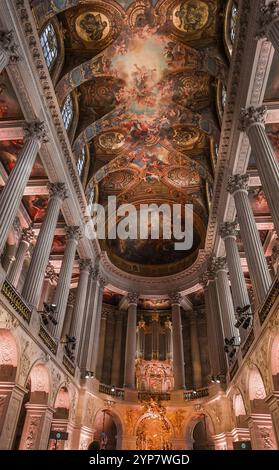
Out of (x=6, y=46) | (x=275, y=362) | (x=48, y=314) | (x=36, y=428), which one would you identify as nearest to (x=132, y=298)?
(x=48, y=314)

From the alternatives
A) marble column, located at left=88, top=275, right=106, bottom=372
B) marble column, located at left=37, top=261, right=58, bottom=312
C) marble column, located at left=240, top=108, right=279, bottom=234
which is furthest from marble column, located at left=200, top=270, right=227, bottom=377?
marble column, located at left=240, top=108, right=279, bottom=234

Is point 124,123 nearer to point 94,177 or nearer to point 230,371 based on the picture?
point 94,177

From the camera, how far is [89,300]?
20828 mm

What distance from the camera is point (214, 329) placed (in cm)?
1969

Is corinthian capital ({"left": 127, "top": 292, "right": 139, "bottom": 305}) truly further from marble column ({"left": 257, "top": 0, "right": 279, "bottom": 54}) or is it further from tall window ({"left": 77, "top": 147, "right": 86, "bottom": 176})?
marble column ({"left": 257, "top": 0, "right": 279, "bottom": 54})

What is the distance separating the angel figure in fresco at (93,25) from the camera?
1607 cm

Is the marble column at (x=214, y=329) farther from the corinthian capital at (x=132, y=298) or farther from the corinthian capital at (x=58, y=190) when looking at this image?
the corinthian capital at (x=58, y=190)

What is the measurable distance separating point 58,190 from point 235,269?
9147mm

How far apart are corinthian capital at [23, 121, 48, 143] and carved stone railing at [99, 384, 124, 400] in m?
14.1

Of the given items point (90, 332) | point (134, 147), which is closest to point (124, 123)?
point (134, 147)

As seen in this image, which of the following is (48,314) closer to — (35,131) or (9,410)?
(9,410)

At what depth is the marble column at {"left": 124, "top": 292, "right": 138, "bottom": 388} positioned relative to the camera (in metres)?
21.1

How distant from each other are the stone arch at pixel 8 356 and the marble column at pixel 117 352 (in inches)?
620

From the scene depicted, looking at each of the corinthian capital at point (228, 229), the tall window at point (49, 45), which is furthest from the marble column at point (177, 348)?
the tall window at point (49, 45)
